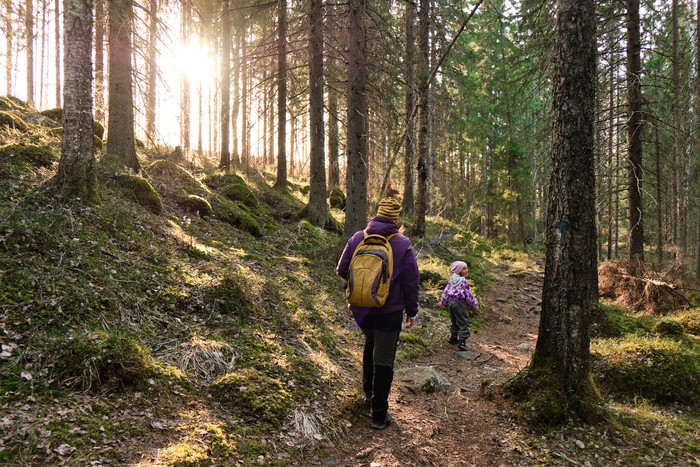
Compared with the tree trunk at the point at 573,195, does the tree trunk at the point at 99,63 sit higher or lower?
higher

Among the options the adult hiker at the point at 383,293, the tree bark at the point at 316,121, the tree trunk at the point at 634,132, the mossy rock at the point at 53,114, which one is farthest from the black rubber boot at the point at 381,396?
the mossy rock at the point at 53,114

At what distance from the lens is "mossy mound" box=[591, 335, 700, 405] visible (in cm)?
483

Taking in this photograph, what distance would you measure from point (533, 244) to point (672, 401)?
23.9 meters

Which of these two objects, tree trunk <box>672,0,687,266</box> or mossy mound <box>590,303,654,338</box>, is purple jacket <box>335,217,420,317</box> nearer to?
mossy mound <box>590,303,654,338</box>

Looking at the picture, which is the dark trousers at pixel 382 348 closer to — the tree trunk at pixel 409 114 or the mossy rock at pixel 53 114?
the tree trunk at pixel 409 114

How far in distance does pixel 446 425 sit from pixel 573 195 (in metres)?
2.89

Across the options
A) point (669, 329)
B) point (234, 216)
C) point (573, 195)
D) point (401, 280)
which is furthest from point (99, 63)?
point (669, 329)

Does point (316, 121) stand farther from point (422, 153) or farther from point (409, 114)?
point (409, 114)

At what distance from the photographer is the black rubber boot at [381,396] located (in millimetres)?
4020

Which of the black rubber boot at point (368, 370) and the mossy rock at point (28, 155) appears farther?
the mossy rock at point (28, 155)

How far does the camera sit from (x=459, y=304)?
294 inches

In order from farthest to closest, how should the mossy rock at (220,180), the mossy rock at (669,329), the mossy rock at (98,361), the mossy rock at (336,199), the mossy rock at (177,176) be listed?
the mossy rock at (336,199), the mossy rock at (220,180), the mossy rock at (177,176), the mossy rock at (669,329), the mossy rock at (98,361)

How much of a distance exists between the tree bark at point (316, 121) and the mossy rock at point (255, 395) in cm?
863

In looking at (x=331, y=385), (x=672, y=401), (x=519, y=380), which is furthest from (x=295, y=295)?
(x=672, y=401)
